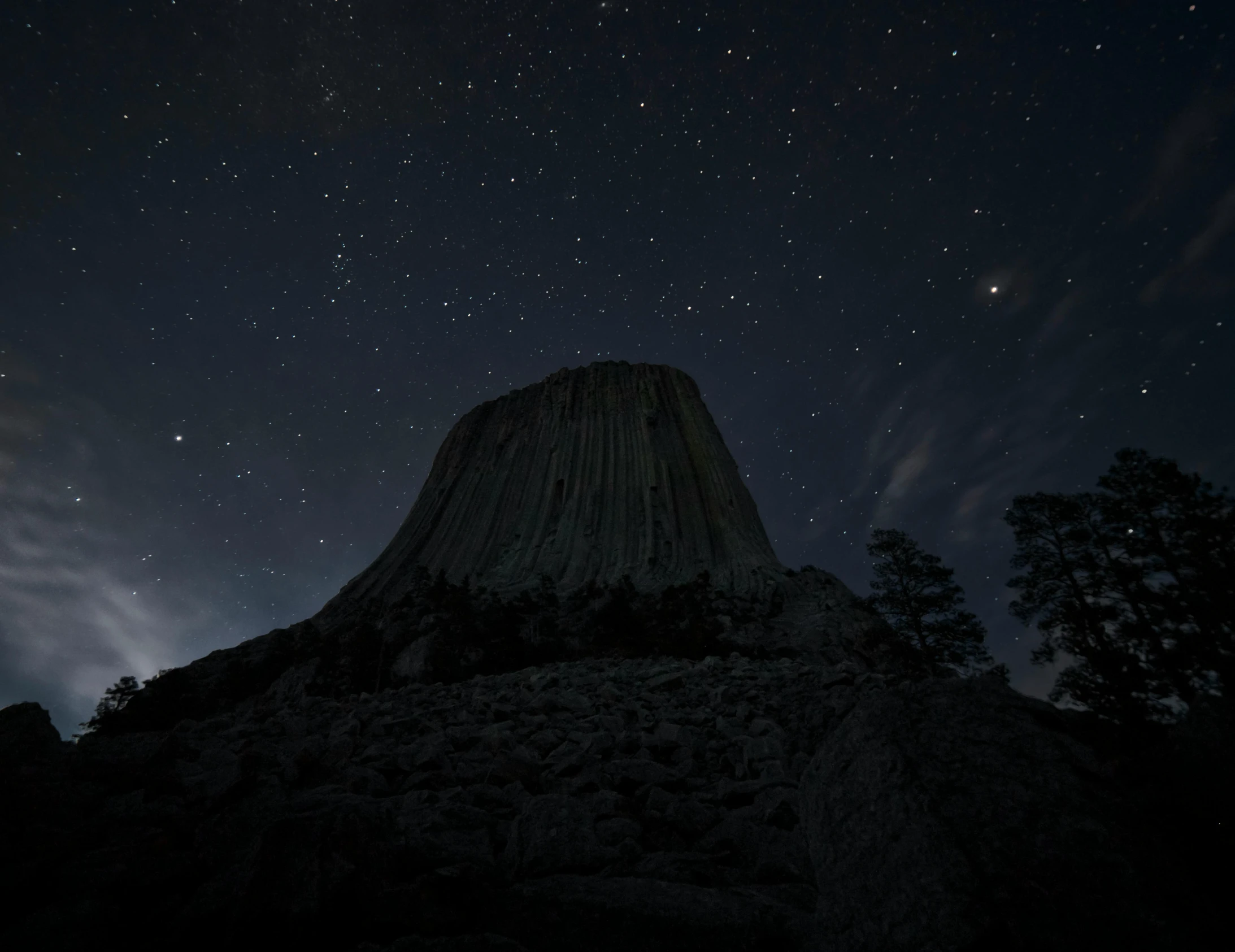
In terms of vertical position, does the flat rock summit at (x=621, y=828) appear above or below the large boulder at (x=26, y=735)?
below

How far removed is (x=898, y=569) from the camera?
2355cm

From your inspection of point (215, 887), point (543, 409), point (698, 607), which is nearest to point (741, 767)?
point (215, 887)

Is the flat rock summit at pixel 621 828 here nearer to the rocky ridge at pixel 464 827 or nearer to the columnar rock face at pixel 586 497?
the rocky ridge at pixel 464 827

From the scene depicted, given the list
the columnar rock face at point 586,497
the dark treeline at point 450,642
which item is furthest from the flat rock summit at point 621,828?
the columnar rock face at point 586,497

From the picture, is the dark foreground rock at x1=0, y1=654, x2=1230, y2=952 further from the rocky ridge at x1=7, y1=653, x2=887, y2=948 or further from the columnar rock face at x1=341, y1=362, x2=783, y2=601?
the columnar rock face at x1=341, y1=362, x2=783, y2=601

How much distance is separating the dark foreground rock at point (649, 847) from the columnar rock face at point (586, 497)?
30.3 metres

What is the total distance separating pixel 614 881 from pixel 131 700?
89.1ft

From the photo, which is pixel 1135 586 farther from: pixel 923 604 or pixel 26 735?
pixel 26 735

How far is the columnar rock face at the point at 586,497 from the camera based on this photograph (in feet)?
127

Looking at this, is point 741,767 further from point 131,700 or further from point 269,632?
point 269,632

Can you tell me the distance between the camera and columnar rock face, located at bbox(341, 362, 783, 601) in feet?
127

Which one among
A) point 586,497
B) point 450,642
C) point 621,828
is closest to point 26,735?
point 621,828

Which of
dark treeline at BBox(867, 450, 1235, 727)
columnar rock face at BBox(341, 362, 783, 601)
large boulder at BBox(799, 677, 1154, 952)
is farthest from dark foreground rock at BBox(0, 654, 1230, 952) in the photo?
columnar rock face at BBox(341, 362, 783, 601)

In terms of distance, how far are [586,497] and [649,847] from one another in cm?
4053
